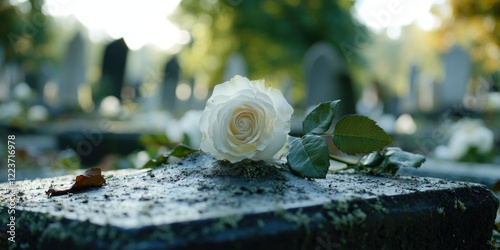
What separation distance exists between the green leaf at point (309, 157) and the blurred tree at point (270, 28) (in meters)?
25.3

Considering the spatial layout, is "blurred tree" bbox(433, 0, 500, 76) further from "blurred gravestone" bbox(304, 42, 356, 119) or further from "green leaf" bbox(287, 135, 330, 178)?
"green leaf" bbox(287, 135, 330, 178)

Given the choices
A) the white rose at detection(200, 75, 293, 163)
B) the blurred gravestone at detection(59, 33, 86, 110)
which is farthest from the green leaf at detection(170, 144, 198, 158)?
the blurred gravestone at detection(59, 33, 86, 110)

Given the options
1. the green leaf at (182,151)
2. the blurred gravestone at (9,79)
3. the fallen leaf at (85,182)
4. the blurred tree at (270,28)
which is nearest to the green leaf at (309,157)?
the green leaf at (182,151)

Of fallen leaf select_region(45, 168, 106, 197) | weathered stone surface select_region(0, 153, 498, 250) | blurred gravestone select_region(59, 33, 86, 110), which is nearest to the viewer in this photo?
weathered stone surface select_region(0, 153, 498, 250)

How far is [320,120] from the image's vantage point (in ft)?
5.48

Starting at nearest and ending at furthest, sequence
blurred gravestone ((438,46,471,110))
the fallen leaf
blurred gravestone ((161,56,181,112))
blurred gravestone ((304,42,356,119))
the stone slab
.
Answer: the fallen leaf
the stone slab
blurred gravestone ((304,42,356,119))
blurred gravestone ((438,46,471,110))
blurred gravestone ((161,56,181,112))

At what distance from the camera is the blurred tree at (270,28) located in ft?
89.1

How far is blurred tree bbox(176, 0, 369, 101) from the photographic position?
27.2 m

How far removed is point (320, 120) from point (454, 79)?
14302 millimetres

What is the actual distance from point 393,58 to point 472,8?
123ft

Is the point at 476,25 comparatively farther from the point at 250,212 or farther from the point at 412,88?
the point at 250,212

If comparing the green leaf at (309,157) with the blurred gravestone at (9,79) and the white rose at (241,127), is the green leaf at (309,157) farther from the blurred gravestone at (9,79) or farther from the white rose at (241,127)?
the blurred gravestone at (9,79)

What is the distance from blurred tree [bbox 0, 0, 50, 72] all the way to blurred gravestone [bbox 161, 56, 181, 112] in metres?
9.45

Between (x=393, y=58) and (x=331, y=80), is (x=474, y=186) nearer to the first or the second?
(x=331, y=80)
